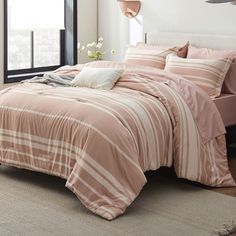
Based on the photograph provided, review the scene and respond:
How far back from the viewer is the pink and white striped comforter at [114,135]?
365cm

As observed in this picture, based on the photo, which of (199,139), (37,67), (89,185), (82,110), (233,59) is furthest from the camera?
(37,67)

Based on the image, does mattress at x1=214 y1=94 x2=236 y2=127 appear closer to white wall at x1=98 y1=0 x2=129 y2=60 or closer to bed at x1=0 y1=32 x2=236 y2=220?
bed at x1=0 y1=32 x2=236 y2=220

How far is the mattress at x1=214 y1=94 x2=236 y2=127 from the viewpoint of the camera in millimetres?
4719

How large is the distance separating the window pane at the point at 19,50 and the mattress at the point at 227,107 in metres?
2.44

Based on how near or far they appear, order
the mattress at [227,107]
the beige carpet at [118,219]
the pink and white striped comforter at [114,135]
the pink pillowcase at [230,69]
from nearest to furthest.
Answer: the beige carpet at [118,219] → the pink and white striped comforter at [114,135] → the mattress at [227,107] → the pink pillowcase at [230,69]

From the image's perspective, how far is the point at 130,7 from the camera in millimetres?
6129

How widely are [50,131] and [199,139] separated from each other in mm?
1067

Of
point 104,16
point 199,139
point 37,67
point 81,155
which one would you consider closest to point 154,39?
point 104,16

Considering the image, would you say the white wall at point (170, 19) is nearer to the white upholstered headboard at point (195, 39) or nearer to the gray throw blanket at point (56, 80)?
the white upholstered headboard at point (195, 39)

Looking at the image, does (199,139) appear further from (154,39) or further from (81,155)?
(154,39)

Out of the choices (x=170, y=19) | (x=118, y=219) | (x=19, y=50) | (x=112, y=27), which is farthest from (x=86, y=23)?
(x=118, y=219)

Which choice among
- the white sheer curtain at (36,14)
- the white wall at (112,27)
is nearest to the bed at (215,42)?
the white wall at (112,27)

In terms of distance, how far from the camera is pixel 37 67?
257 inches

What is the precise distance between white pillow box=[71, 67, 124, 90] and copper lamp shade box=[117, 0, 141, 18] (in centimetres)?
166
